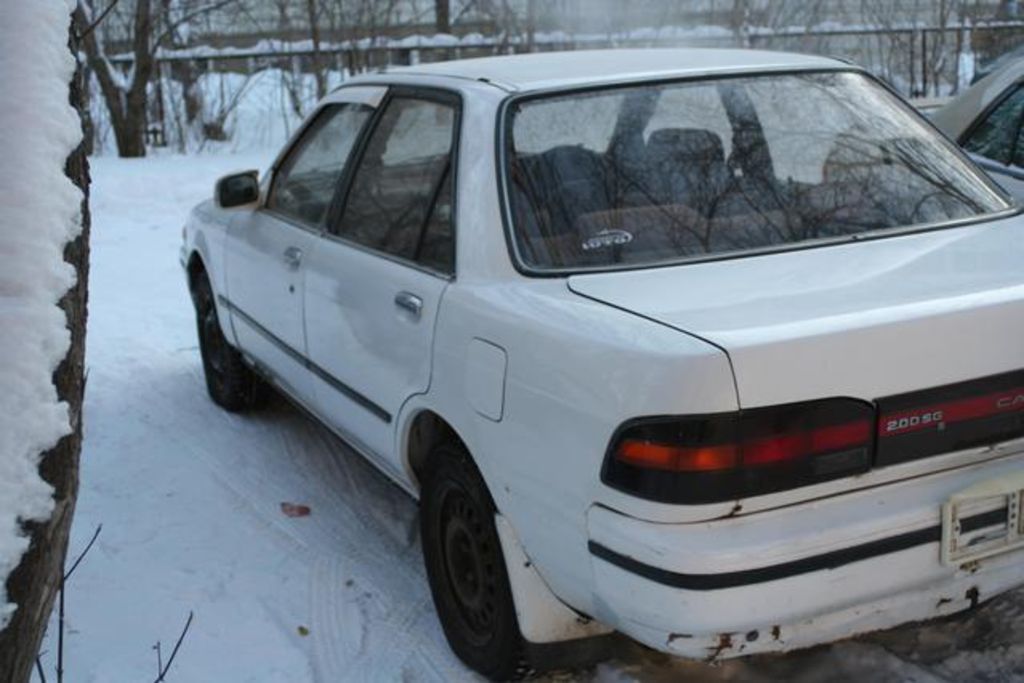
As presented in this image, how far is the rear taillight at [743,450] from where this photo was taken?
258 cm

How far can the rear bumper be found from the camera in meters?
2.59

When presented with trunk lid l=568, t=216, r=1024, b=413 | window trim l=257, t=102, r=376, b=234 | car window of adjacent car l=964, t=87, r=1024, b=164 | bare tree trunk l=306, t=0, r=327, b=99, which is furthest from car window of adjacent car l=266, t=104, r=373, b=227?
bare tree trunk l=306, t=0, r=327, b=99

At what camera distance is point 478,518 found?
3.35m

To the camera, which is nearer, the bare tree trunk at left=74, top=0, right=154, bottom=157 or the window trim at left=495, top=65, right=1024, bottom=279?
the window trim at left=495, top=65, right=1024, bottom=279

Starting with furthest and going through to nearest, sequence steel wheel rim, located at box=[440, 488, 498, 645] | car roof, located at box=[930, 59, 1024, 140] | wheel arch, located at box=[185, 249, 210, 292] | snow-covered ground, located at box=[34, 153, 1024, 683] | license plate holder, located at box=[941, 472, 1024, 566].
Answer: wheel arch, located at box=[185, 249, 210, 292] < car roof, located at box=[930, 59, 1024, 140] < snow-covered ground, located at box=[34, 153, 1024, 683] < steel wheel rim, located at box=[440, 488, 498, 645] < license plate holder, located at box=[941, 472, 1024, 566]

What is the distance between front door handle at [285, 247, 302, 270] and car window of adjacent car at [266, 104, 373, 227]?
112 millimetres

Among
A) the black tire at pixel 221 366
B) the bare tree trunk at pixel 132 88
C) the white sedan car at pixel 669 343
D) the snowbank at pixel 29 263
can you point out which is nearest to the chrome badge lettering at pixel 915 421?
the white sedan car at pixel 669 343

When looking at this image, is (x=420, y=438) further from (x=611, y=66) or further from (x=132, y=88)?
(x=132, y=88)

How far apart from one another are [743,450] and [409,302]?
4.27 feet

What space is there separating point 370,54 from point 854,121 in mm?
13598

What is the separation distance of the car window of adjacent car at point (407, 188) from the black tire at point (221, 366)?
1.73 metres

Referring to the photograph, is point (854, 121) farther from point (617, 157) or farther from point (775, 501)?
point (775, 501)

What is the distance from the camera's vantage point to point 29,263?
2.06m

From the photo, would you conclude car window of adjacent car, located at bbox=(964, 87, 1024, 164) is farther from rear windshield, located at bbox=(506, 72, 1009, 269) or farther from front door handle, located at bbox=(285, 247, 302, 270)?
front door handle, located at bbox=(285, 247, 302, 270)
